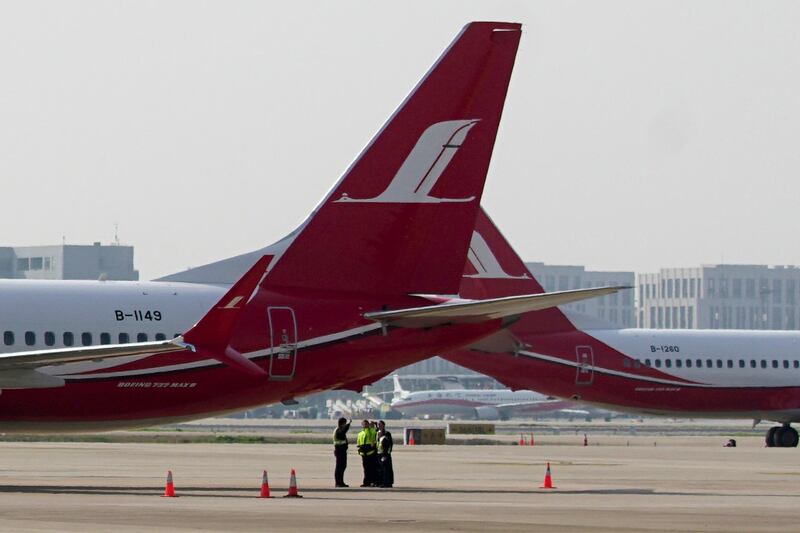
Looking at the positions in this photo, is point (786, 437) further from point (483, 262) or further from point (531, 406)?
point (531, 406)

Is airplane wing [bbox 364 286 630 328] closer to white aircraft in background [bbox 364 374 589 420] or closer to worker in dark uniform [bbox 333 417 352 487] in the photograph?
worker in dark uniform [bbox 333 417 352 487]

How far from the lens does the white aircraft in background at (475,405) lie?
16675cm

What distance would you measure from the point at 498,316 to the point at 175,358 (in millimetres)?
7053

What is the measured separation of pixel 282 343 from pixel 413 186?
4692 millimetres

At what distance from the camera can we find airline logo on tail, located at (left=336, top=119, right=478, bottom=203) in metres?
38.5

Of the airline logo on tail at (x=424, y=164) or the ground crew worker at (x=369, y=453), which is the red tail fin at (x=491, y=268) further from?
the airline logo on tail at (x=424, y=164)

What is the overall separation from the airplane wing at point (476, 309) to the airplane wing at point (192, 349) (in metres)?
3.39

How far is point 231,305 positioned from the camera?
3388 cm

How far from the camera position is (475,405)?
167875 mm

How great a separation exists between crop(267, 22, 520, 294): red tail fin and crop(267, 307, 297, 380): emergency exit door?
0.95 m

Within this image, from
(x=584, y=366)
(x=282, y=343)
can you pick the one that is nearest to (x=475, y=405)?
(x=584, y=366)

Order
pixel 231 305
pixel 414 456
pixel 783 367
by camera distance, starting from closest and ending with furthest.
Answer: pixel 231 305
pixel 414 456
pixel 783 367

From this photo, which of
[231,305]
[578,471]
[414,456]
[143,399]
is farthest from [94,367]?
[414,456]

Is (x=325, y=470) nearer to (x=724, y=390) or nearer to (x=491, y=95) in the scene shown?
(x=491, y=95)
